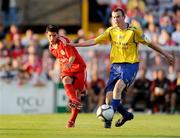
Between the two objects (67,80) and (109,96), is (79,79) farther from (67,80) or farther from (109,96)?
(109,96)

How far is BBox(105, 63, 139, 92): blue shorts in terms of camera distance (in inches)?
586

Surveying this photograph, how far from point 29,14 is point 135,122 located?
1596cm

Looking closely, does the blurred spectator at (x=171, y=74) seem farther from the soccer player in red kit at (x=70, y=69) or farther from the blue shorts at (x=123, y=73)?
the blue shorts at (x=123, y=73)

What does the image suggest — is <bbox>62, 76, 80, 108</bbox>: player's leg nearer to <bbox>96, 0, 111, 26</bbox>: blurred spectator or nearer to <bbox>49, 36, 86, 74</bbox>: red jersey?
<bbox>49, 36, 86, 74</bbox>: red jersey

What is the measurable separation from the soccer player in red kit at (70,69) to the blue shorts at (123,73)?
3.03 feet

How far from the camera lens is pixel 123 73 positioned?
1489 centimetres

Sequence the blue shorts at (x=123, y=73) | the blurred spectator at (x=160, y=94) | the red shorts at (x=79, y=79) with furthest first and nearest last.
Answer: the blurred spectator at (x=160, y=94)
the red shorts at (x=79, y=79)
the blue shorts at (x=123, y=73)

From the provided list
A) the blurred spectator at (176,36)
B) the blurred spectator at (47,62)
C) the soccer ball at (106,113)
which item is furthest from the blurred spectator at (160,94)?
the soccer ball at (106,113)

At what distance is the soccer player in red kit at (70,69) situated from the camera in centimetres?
1545

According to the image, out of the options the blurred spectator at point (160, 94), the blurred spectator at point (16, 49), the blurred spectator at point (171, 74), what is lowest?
the blurred spectator at point (160, 94)

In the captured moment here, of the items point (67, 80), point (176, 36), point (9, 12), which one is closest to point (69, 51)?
point (67, 80)

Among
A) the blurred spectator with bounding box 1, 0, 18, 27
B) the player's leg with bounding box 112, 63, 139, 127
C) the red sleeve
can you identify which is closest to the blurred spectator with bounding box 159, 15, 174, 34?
the blurred spectator with bounding box 1, 0, 18, 27

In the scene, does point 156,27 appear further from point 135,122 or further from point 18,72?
point 135,122

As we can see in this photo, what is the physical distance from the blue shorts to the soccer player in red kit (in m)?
0.92
